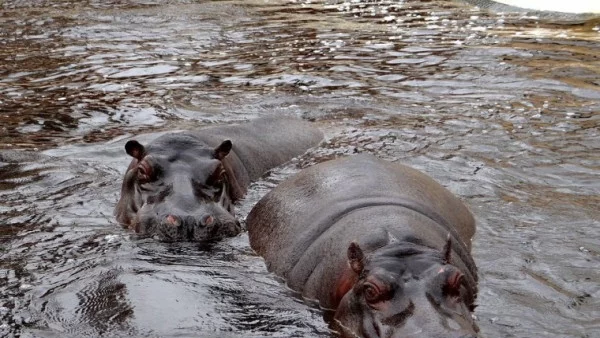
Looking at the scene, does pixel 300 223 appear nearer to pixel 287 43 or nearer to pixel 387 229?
pixel 387 229

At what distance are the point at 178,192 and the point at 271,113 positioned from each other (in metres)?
4.40

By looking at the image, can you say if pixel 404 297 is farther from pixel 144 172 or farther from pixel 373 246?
pixel 144 172

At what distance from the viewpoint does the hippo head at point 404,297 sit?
4746 mm

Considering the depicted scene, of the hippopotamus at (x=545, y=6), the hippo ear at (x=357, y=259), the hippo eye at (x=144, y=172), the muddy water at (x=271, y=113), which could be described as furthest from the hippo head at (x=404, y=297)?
the hippopotamus at (x=545, y=6)

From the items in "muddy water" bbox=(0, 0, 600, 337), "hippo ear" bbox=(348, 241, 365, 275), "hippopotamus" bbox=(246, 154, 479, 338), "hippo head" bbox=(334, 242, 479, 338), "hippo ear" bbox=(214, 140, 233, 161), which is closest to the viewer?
"hippo head" bbox=(334, 242, 479, 338)

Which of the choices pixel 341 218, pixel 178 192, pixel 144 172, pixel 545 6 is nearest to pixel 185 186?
pixel 178 192

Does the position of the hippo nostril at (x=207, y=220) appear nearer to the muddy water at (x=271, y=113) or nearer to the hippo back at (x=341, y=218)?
the muddy water at (x=271, y=113)

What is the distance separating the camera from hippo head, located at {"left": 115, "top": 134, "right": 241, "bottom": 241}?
23.0ft

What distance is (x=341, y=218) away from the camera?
6195 mm

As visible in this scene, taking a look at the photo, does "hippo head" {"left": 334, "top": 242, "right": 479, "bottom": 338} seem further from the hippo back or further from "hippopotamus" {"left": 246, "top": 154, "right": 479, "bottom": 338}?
the hippo back

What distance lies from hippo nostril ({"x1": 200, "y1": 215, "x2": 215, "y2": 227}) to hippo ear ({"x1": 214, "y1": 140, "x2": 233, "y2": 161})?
1.02 m

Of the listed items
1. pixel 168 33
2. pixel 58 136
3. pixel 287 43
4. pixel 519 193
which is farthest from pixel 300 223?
pixel 168 33

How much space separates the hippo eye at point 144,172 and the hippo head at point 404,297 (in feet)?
8.53

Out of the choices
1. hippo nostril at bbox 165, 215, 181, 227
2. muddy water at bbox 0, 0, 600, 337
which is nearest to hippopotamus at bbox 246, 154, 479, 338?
muddy water at bbox 0, 0, 600, 337
